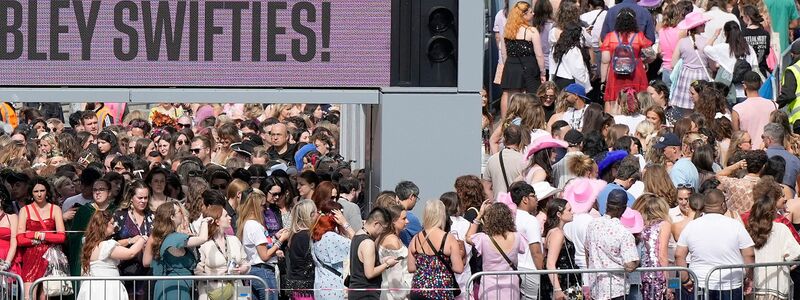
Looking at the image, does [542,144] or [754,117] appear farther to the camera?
[754,117]

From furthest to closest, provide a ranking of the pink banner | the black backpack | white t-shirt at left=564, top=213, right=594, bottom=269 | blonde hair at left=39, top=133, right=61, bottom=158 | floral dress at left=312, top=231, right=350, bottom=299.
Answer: the black backpack, blonde hair at left=39, top=133, right=61, bottom=158, the pink banner, white t-shirt at left=564, top=213, right=594, bottom=269, floral dress at left=312, top=231, right=350, bottom=299

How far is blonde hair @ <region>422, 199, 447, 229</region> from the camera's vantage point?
13781 millimetres

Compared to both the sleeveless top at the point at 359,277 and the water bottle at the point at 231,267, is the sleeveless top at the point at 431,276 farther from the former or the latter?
the water bottle at the point at 231,267

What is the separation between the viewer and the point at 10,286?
14.2m

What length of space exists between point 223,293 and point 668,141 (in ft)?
15.1

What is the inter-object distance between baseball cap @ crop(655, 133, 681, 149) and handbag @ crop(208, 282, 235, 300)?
4.51m

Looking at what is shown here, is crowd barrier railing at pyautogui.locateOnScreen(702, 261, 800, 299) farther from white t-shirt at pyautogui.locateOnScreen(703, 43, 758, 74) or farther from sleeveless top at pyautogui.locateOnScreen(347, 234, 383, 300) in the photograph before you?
white t-shirt at pyautogui.locateOnScreen(703, 43, 758, 74)

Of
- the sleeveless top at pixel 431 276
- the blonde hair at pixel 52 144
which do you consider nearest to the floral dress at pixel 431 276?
the sleeveless top at pixel 431 276

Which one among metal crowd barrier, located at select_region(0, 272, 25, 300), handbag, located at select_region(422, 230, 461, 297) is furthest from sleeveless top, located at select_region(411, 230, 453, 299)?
metal crowd barrier, located at select_region(0, 272, 25, 300)

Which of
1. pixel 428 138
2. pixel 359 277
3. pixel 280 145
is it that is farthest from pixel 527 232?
pixel 280 145

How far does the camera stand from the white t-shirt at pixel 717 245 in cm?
1409

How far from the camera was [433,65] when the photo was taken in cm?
1476

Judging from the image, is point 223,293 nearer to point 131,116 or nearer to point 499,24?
point 499,24

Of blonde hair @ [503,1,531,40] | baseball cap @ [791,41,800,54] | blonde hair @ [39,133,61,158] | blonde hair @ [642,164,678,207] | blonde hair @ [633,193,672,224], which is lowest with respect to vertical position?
blonde hair @ [633,193,672,224]
